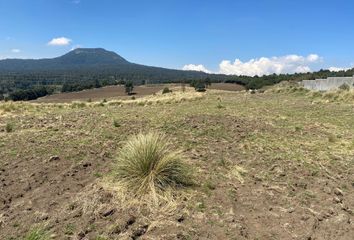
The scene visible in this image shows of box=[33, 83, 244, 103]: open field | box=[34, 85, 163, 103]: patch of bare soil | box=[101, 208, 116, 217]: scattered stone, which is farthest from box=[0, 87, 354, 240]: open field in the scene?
box=[34, 85, 163, 103]: patch of bare soil

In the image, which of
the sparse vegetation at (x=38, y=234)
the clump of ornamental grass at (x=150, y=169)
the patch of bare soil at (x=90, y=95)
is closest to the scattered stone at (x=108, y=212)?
the clump of ornamental grass at (x=150, y=169)

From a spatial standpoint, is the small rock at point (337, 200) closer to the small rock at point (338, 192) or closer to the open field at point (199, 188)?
the open field at point (199, 188)

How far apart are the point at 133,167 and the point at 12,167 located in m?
2.81

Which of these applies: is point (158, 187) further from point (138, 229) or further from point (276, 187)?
point (276, 187)

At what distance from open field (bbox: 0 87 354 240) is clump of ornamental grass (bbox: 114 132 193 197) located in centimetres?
24

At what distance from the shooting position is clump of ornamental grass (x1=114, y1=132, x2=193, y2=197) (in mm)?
6629

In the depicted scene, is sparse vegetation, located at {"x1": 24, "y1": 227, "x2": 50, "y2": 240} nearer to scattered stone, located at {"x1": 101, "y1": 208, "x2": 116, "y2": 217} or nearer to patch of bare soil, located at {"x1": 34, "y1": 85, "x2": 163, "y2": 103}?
scattered stone, located at {"x1": 101, "y1": 208, "x2": 116, "y2": 217}

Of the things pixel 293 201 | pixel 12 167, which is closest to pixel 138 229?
pixel 293 201

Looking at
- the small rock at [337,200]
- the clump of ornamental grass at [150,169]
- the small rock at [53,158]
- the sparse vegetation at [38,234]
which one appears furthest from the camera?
the small rock at [53,158]

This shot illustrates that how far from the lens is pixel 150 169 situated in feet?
22.6

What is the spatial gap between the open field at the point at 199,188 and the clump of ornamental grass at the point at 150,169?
0.24 meters

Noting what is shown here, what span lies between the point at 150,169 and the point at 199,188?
84 centimetres

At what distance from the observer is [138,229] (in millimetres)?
5410

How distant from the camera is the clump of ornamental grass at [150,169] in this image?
6629 millimetres
